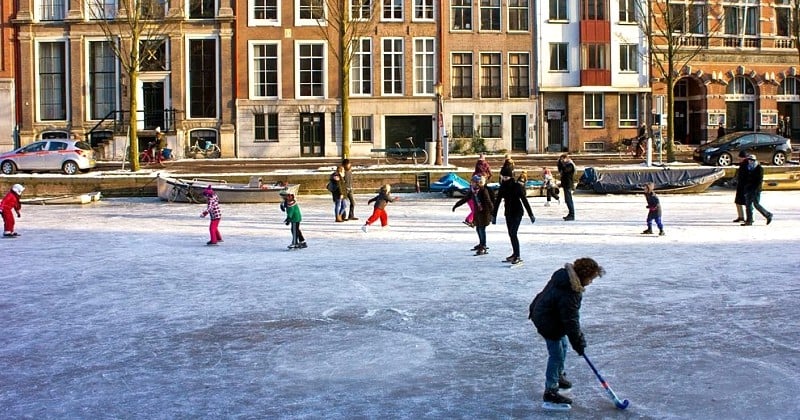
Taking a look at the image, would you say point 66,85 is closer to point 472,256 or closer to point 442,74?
point 442,74

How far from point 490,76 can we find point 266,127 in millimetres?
12202

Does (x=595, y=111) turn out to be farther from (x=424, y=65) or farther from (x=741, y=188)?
(x=741, y=188)

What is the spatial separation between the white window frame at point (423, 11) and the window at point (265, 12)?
7.15m

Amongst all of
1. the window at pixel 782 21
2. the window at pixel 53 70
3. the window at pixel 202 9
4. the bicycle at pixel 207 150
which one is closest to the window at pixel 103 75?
the window at pixel 53 70

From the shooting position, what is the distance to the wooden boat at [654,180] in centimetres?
3120

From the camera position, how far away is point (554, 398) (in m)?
7.86

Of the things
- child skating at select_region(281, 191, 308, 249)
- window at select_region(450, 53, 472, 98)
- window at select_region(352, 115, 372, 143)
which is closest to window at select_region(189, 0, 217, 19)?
window at select_region(352, 115, 372, 143)

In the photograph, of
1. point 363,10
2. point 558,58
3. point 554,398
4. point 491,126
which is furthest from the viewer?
point 558,58

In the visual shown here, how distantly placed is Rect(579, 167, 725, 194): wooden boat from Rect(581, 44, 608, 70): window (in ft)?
67.4

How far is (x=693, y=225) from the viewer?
21.5m

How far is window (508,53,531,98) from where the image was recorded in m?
51.2

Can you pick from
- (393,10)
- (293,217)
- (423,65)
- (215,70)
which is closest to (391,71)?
(423,65)

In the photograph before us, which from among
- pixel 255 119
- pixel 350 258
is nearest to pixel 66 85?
pixel 255 119

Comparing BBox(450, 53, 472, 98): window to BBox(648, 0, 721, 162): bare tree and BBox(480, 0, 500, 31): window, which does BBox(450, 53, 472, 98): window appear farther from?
BBox(648, 0, 721, 162): bare tree
